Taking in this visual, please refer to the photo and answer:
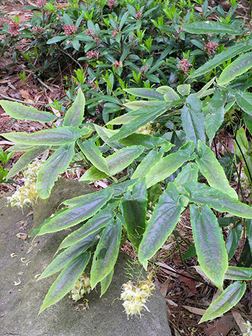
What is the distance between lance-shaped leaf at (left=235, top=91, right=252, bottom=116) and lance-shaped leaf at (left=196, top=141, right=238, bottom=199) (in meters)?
0.15

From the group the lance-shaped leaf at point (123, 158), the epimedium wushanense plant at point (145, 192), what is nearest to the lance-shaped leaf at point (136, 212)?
the epimedium wushanense plant at point (145, 192)

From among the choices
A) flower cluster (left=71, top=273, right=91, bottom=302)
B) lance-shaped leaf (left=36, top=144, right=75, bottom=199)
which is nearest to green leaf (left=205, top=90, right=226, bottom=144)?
lance-shaped leaf (left=36, top=144, right=75, bottom=199)

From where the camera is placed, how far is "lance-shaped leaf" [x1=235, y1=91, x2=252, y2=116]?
1226mm

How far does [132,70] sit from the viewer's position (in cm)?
281

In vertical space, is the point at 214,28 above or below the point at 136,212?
above

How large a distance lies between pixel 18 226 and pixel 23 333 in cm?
52

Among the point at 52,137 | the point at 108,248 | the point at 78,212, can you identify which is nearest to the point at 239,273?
the point at 108,248

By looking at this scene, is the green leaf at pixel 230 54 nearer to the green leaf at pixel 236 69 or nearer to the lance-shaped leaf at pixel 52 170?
the green leaf at pixel 236 69

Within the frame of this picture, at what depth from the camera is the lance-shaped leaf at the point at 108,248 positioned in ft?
3.97

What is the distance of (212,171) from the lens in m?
1.12

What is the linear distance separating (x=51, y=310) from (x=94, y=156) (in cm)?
53

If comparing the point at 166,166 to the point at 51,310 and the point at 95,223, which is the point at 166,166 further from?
the point at 51,310

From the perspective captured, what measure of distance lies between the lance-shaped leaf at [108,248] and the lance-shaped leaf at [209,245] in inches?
9.4

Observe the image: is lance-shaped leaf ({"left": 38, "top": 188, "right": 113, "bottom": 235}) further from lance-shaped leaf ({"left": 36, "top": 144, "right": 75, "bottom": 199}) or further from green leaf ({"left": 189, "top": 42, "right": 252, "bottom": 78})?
green leaf ({"left": 189, "top": 42, "right": 252, "bottom": 78})
